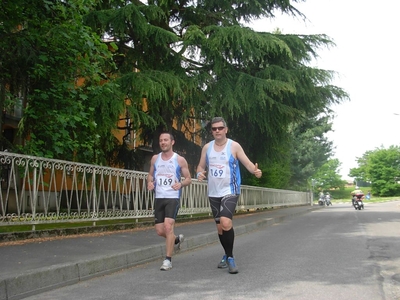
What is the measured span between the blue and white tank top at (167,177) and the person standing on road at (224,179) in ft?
1.64

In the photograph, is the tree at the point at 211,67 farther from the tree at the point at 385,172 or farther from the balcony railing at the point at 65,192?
the tree at the point at 385,172

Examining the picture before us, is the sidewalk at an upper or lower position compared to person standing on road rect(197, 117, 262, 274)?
lower

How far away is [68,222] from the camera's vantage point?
8.88 m

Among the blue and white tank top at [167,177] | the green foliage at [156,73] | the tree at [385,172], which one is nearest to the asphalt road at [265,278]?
the blue and white tank top at [167,177]

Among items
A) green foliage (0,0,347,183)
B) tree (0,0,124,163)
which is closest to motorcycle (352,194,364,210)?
green foliage (0,0,347,183)

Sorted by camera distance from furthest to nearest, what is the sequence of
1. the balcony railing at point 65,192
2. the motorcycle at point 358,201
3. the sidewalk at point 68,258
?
the motorcycle at point 358,201 → the balcony railing at point 65,192 → the sidewalk at point 68,258

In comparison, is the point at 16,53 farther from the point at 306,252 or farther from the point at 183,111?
the point at 306,252

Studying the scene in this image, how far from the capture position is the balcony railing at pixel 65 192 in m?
7.46

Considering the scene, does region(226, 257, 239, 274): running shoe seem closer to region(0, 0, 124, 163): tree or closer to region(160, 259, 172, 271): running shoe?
region(160, 259, 172, 271): running shoe

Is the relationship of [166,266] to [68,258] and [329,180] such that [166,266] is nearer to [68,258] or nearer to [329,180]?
[68,258]

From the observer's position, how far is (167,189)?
5.70m

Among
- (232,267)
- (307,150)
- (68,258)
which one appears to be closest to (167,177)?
(232,267)

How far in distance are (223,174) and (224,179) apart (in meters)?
0.06

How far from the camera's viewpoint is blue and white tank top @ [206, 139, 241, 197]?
→ 5.37 meters
